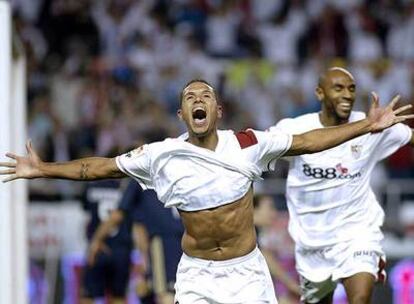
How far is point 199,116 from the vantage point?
8688 millimetres

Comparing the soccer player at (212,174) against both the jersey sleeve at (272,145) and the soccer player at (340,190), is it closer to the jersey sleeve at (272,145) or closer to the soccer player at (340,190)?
the jersey sleeve at (272,145)

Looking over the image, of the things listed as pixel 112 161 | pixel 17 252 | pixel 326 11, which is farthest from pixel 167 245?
pixel 326 11

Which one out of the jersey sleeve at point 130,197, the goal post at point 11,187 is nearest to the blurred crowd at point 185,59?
the jersey sleeve at point 130,197

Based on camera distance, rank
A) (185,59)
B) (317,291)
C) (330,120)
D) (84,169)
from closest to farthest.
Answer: (84,169) → (330,120) → (317,291) → (185,59)

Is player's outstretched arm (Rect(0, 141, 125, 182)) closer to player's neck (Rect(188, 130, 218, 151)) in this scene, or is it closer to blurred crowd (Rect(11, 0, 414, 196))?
player's neck (Rect(188, 130, 218, 151))

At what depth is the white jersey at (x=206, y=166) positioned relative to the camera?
A: 8719 mm

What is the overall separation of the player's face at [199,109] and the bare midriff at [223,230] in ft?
1.68

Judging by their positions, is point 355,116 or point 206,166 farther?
point 355,116

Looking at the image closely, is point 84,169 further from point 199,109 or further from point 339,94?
point 339,94

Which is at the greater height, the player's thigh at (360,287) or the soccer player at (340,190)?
the soccer player at (340,190)

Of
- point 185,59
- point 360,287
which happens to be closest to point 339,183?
point 360,287

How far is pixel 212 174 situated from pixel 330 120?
6.36ft

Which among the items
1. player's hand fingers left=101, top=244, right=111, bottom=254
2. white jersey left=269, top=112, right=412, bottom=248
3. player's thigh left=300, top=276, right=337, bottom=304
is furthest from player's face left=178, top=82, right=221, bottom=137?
player's hand fingers left=101, top=244, right=111, bottom=254

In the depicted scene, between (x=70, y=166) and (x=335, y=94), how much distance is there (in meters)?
2.43
